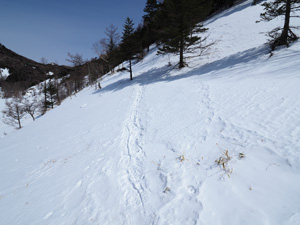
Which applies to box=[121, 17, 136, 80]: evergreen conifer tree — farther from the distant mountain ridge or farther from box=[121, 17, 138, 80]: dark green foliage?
the distant mountain ridge

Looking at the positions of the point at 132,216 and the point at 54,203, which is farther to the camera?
the point at 54,203

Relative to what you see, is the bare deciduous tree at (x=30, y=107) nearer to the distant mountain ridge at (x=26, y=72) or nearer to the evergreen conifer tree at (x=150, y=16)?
the evergreen conifer tree at (x=150, y=16)

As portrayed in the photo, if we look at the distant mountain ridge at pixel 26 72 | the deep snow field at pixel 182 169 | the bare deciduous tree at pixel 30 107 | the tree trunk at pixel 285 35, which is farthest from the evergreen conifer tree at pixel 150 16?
the distant mountain ridge at pixel 26 72

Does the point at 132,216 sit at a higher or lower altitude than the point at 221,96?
lower

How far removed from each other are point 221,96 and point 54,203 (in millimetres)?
7898

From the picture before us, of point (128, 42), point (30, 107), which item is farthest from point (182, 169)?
point (30, 107)

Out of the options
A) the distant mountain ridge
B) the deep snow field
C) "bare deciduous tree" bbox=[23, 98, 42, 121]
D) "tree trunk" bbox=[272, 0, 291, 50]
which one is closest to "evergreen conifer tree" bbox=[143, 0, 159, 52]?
"tree trunk" bbox=[272, 0, 291, 50]

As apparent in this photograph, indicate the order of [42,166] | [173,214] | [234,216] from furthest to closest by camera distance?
[42,166], [173,214], [234,216]

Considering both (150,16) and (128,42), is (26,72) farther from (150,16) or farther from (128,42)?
(128,42)

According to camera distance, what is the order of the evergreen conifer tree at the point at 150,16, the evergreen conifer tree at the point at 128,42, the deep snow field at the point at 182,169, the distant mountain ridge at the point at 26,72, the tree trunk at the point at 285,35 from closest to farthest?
the deep snow field at the point at 182,169, the tree trunk at the point at 285,35, the evergreen conifer tree at the point at 128,42, the evergreen conifer tree at the point at 150,16, the distant mountain ridge at the point at 26,72

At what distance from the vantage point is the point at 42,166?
5234 millimetres

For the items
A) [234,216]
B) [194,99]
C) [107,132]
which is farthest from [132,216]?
[194,99]

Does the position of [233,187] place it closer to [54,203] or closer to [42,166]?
[54,203]

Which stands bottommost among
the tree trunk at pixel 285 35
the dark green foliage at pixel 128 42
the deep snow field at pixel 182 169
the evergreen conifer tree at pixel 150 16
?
the deep snow field at pixel 182 169
